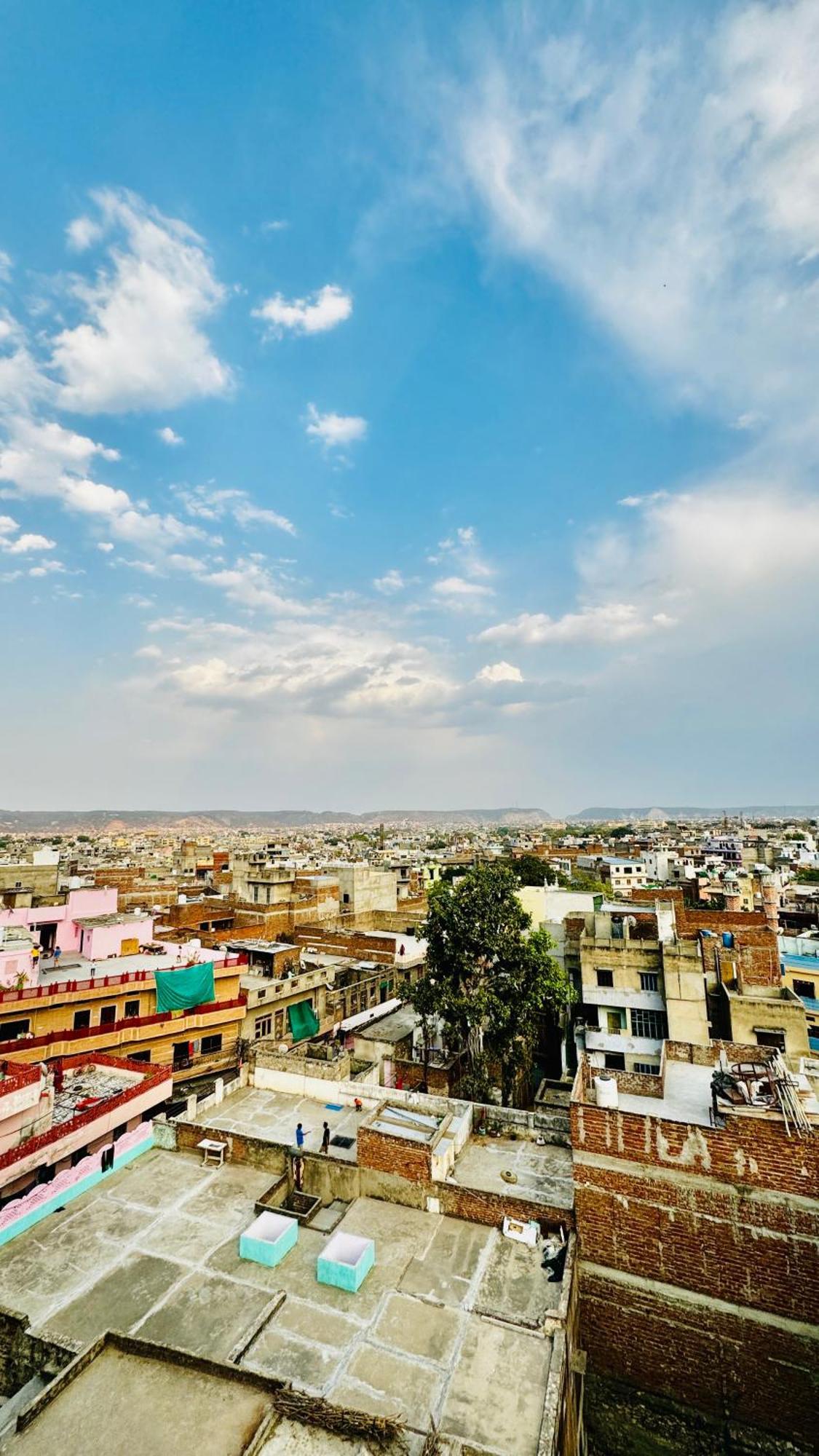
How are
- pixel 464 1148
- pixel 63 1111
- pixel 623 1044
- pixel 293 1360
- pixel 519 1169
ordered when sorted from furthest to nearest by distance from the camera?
pixel 623 1044 → pixel 63 1111 → pixel 464 1148 → pixel 519 1169 → pixel 293 1360

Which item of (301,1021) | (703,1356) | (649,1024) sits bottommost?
(301,1021)

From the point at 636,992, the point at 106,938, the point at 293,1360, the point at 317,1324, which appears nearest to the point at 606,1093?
the point at 317,1324

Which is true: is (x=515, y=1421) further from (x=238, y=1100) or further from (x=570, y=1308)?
(x=238, y=1100)

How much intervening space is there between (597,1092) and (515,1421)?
626 cm

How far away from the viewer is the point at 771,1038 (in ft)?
83.9

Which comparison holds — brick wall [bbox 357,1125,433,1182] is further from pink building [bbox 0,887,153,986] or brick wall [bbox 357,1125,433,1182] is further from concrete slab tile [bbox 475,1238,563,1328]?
pink building [bbox 0,887,153,986]

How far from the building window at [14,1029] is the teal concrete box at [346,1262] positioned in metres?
20.9

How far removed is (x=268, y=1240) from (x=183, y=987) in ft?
65.9

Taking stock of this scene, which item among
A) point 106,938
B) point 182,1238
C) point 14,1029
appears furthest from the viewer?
point 106,938

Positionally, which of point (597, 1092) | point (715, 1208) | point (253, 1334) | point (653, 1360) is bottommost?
point (653, 1360)

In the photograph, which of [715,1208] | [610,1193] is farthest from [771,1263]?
[610,1193]

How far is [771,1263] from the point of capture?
1277cm

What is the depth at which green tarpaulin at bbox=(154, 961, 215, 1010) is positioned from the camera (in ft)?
103

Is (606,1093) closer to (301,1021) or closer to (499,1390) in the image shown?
(499,1390)
